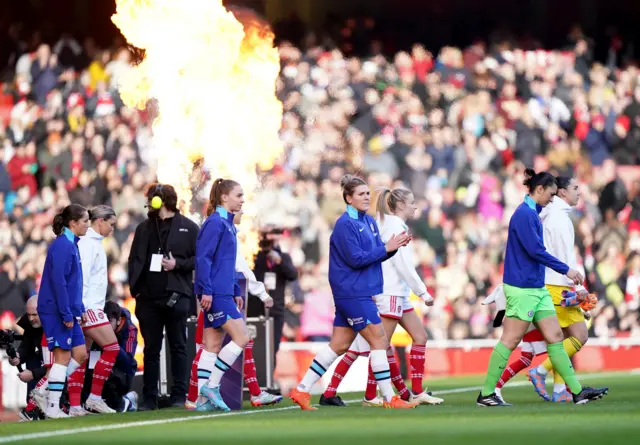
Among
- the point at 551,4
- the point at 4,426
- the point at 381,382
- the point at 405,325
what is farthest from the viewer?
the point at 551,4

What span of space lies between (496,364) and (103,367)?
4.09m

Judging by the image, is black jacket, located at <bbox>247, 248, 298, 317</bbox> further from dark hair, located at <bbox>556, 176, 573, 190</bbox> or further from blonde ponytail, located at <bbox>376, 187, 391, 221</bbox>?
dark hair, located at <bbox>556, 176, 573, 190</bbox>

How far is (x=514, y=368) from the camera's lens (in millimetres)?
13898

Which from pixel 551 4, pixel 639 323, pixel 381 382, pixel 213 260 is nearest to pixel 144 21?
pixel 213 260

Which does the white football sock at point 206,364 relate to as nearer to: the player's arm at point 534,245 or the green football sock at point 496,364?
the green football sock at point 496,364

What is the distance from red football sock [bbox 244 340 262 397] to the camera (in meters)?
15.0

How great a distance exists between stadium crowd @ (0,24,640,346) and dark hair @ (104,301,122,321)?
730 cm

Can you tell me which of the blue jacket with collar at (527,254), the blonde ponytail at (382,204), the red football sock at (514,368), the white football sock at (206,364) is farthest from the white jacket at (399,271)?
Result: the white football sock at (206,364)

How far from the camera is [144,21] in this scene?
18266 millimetres

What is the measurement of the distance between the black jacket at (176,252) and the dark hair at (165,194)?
0.13 m

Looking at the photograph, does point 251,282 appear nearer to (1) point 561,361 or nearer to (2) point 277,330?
(2) point 277,330

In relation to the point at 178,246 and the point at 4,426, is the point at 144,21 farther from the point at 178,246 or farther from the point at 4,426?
the point at 4,426

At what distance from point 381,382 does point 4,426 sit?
338cm

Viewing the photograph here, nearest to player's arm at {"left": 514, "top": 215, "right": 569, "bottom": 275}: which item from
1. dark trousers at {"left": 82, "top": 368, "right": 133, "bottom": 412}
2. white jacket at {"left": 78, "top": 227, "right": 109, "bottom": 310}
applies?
white jacket at {"left": 78, "top": 227, "right": 109, "bottom": 310}
